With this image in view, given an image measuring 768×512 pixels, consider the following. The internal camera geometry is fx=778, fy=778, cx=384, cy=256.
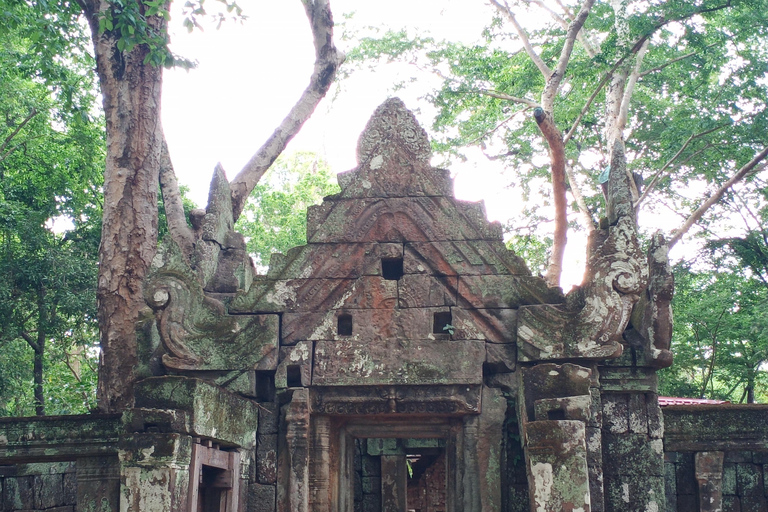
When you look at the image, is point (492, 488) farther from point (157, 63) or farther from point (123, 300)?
point (157, 63)

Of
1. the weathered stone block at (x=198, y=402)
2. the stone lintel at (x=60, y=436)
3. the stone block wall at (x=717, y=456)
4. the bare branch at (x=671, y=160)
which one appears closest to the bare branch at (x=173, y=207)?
the stone lintel at (x=60, y=436)

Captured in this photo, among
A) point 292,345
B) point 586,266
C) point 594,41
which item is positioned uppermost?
point 594,41

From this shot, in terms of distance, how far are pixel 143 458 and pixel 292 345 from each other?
167 centimetres

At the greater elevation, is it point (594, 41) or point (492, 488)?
point (594, 41)

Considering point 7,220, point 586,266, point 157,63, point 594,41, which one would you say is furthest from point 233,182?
point 594,41

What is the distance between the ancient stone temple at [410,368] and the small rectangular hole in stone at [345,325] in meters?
0.01

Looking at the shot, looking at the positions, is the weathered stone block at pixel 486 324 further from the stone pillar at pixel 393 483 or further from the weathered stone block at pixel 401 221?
the stone pillar at pixel 393 483

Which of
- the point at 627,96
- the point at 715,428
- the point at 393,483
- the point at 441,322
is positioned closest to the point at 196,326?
the point at 441,322

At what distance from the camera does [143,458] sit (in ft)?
17.5

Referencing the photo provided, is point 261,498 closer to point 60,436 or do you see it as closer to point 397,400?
point 397,400

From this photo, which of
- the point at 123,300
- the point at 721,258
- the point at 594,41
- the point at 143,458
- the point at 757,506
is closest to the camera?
the point at 143,458

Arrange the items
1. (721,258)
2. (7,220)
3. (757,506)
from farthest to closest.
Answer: (721,258) → (7,220) → (757,506)

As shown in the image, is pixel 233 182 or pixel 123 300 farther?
pixel 233 182

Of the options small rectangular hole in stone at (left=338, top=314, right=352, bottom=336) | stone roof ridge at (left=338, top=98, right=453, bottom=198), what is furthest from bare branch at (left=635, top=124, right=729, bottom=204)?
small rectangular hole in stone at (left=338, top=314, right=352, bottom=336)
